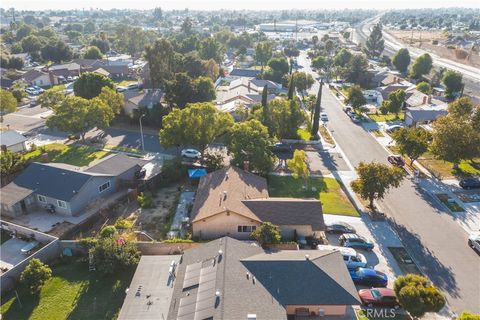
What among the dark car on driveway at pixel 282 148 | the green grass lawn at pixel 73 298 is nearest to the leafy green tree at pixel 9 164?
the green grass lawn at pixel 73 298

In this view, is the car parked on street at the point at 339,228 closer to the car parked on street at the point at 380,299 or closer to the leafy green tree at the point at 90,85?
the car parked on street at the point at 380,299

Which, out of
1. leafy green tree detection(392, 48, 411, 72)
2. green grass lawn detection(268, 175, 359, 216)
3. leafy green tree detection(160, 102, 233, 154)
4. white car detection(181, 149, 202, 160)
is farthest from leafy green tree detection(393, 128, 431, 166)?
leafy green tree detection(392, 48, 411, 72)

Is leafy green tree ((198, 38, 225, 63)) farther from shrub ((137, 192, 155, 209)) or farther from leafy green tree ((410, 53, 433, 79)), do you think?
shrub ((137, 192, 155, 209))

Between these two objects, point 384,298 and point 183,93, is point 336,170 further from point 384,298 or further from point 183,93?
point 183,93

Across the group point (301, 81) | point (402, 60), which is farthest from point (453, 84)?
point (301, 81)

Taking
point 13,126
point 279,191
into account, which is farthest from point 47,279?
point 13,126

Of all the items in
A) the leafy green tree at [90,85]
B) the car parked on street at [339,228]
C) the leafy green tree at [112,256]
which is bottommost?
the car parked on street at [339,228]

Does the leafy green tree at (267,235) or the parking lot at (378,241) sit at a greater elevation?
the leafy green tree at (267,235)
